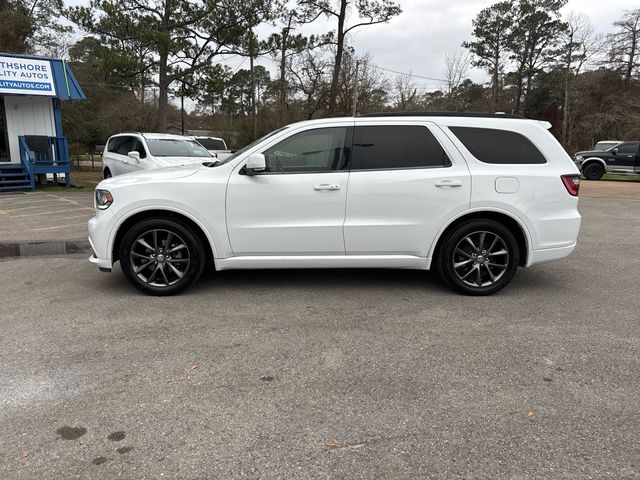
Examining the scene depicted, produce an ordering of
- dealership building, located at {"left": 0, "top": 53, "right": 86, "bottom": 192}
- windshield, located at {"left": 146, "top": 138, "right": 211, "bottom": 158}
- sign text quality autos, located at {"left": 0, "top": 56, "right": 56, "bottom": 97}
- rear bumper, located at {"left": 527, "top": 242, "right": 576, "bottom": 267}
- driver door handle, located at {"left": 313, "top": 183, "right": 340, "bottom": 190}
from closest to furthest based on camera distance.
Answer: driver door handle, located at {"left": 313, "top": 183, "right": 340, "bottom": 190}, rear bumper, located at {"left": 527, "top": 242, "right": 576, "bottom": 267}, windshield, located at {"left": 146, "top": 138, "right": 211, "bottom": 158}, sign text quality autos, located at {"left": 0, "top": 56, "right": 56, "bottom": 97}, dealership building, located at {"left": 0, "top": 53, "right": 86, "bottom": 192}

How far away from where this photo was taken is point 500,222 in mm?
5113

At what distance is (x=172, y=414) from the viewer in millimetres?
2902

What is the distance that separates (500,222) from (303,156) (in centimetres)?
215

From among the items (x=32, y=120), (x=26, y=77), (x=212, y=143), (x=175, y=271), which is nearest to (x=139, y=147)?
(x=26, y=77)

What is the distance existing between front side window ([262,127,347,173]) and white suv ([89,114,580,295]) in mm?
10

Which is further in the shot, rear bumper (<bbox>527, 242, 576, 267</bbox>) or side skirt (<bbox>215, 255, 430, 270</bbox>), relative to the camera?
rear bumper (<bbox>527, 242, 576, 267</bbox>)

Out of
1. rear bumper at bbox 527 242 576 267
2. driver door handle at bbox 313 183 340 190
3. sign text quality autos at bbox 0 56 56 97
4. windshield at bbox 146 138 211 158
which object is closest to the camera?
driver door handle at bbox 313 183 340 190

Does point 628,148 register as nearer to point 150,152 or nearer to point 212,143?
point 212,143

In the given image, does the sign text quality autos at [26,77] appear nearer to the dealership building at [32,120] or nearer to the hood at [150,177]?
the dealership building at [32,120]

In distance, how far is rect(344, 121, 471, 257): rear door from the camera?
4.91 meters

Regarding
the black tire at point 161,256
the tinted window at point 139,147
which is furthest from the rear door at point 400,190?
the tinted window at point 139,147

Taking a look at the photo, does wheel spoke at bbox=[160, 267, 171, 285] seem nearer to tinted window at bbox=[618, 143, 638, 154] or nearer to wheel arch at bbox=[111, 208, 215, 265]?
wheel arch at bbox=[111, 208, 215, 265]

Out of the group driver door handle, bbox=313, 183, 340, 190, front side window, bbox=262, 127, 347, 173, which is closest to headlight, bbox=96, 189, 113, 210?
front side window, bbox=262, 127, 347, 173

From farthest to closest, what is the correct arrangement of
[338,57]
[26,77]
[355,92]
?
[338,57], [355,92], [26,77]
